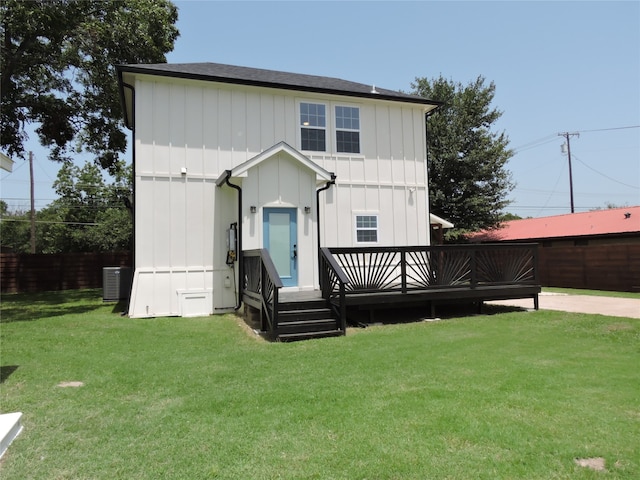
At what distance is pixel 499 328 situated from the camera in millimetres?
8172

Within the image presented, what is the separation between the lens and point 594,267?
17.1 meters

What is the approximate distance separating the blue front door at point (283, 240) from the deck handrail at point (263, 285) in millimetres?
732

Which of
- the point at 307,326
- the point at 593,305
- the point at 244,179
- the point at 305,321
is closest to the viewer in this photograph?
the point at 307,326

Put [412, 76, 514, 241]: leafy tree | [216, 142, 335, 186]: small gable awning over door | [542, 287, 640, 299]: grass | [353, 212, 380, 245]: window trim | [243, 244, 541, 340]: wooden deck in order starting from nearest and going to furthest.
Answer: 1. [243, 244, 541, 340]: wooden deck
2. [216, 142, 335, 186]: small gable awning over door
3. [353, 212, 380, 245]: window trim
4. [542, 287, 640, 299]: grass
5. [412, 76, 514, 241]: leafy tree

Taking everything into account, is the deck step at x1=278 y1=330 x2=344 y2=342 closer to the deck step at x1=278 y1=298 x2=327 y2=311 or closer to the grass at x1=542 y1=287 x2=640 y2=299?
the deck step at x1=278 y1=298 x2=327 y2=311

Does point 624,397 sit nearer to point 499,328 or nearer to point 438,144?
point 499,328

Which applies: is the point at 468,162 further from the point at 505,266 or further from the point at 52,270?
the point at 52,270

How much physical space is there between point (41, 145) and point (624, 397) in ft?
69.8

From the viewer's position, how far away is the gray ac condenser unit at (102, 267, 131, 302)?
1273 cm

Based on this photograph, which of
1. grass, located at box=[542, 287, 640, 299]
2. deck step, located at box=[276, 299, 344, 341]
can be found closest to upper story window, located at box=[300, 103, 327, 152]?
deck step, located at box=[276, 299, 344, 341]

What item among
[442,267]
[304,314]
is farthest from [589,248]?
[304,314]

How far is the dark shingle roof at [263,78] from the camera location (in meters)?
10.2

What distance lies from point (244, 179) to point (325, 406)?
6.60m

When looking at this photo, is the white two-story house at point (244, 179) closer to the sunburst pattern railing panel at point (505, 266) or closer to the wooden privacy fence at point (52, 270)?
the sunburst pattern railing panel at point (505, 266)
